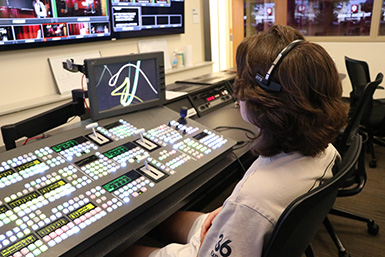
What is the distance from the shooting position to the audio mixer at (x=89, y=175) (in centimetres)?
79

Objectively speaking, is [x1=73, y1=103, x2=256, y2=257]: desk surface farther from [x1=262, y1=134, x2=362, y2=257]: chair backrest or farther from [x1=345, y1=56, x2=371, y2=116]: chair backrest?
[x1=345, y1=56, x2=371, y2=116]: chair backrest

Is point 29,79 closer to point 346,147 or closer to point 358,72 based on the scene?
point 346,147

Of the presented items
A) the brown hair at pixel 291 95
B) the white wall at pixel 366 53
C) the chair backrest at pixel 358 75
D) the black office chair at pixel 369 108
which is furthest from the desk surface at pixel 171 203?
the white wall at pixel 366 53

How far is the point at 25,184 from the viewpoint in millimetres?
930

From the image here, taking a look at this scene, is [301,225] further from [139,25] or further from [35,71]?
[139,25]

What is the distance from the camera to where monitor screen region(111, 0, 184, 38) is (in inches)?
119

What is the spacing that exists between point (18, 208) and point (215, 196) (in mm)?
1648

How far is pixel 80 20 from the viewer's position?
2.69 metres

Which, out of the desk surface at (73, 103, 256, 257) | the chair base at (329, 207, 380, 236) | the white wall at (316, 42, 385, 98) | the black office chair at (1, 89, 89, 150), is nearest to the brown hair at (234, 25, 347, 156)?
the desk surface at (73, 103, 256, 257)

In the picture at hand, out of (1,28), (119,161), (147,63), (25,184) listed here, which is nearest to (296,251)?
(119,161)

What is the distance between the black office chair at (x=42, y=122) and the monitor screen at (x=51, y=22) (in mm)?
1246

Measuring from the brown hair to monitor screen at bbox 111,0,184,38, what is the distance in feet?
8.18

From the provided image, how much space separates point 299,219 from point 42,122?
110cm

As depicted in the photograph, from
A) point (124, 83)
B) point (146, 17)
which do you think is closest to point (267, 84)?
point (124, 83)
